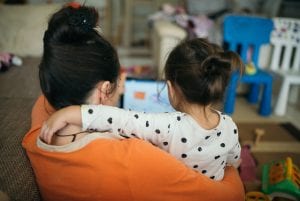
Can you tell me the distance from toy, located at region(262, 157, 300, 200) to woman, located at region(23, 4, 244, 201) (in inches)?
22.8

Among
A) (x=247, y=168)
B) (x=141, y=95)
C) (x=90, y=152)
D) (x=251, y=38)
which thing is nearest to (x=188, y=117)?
(x=90, y=152)

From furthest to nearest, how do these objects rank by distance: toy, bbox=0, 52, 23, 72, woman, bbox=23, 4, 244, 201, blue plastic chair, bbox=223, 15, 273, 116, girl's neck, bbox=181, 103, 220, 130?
blue plastic chair, bbox=223, 15, 273, 116, toy, bbox=0, 52, 23, 72, girl's neck, bbox=181, 103, 220, 130, woman, bbox=23, 4, 244, 201

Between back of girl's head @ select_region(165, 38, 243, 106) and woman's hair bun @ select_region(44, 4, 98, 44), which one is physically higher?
woman's hair bun @ select_region(44, 4, 98, 44)

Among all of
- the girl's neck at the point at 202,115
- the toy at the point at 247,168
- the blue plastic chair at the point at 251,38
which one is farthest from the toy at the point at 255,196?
the blue plastic chair at the point at 251,38

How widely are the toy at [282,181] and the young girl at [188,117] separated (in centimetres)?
53

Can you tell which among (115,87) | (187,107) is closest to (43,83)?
(115,87)

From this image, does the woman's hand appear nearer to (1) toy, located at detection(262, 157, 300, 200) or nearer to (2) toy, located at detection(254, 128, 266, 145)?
(1) toy, located at detection(262, 157, 300, 200)

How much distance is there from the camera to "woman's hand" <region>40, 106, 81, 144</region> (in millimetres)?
717

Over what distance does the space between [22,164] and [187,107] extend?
0.51m

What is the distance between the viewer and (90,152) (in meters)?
0.69

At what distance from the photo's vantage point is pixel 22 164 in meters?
0.87

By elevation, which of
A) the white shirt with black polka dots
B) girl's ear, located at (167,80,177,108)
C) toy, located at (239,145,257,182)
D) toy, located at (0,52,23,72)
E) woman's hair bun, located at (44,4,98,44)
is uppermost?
woman's hair bun, located at (44,4,98,44)

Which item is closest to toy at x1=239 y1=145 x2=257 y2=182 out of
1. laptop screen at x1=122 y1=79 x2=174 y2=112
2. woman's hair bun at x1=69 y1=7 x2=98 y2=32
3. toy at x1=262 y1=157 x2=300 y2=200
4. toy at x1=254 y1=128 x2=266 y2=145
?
toy at x1=262 y1=157 x2=300 y2=200

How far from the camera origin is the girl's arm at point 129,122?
741 millimetres
